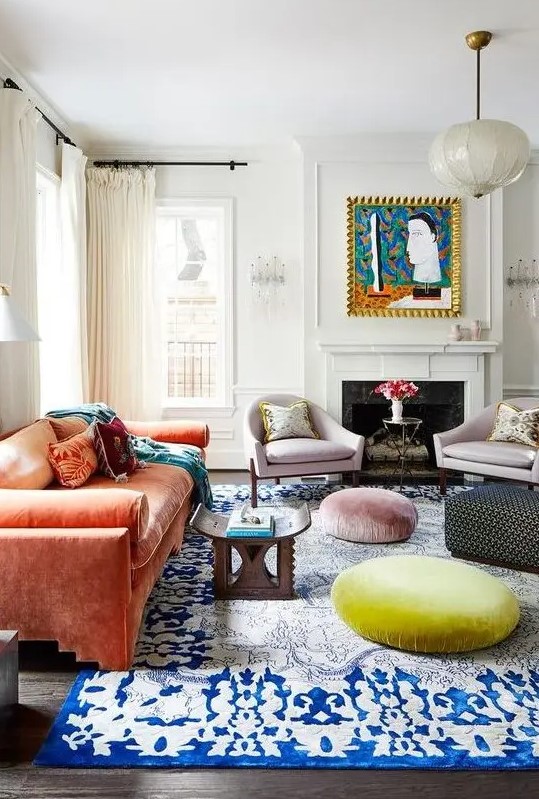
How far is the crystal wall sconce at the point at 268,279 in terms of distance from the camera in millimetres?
6148

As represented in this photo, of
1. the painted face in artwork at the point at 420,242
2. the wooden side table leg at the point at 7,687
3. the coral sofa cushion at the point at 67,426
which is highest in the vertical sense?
the painted face in artwork at the point at 420,242

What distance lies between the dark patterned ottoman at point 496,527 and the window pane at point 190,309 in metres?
3.11

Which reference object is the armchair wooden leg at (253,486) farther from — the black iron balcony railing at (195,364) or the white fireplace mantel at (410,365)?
the black iron balcony railing at (195,364)

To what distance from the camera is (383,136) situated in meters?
5.70

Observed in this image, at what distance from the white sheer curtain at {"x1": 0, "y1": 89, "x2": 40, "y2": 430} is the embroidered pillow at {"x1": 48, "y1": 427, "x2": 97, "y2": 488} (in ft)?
2.05

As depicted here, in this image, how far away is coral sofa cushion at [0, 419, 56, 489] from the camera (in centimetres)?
300

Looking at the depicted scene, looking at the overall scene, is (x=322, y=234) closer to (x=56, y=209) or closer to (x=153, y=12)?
(x=56, y=209)

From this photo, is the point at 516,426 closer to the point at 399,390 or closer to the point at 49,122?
the point at 399,390

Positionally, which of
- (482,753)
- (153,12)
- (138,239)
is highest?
(153,12)

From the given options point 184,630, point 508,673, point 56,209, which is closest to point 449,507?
point 508,673

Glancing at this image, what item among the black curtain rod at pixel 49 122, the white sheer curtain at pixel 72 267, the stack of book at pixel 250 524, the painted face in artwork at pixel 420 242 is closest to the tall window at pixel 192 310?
the white sheer curtain at pixel 72 267

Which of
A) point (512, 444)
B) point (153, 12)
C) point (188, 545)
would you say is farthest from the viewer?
point (512, 444)

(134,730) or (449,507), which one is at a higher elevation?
(449,507)

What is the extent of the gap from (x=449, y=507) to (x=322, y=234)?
298cm
